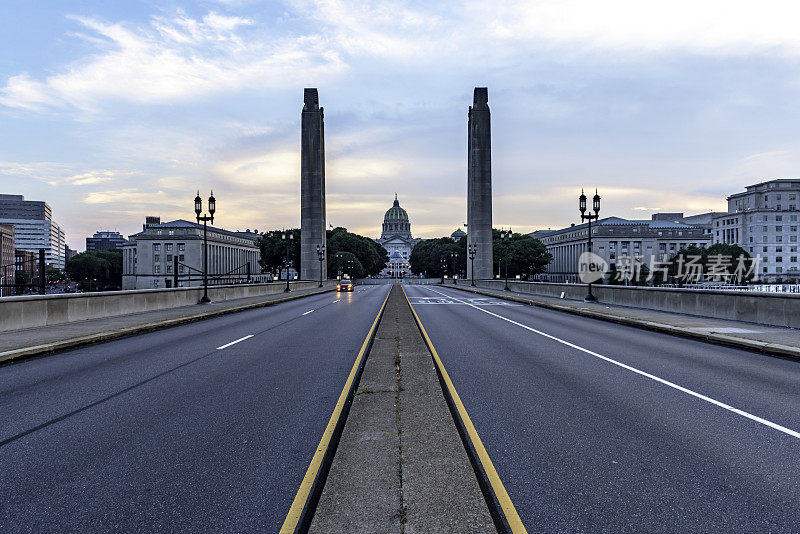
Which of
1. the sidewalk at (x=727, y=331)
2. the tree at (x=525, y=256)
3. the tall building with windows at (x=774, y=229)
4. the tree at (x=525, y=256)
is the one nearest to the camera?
the sidewalk at (x=727, y=331)

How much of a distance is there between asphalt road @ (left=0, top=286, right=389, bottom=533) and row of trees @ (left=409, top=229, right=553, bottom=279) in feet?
311

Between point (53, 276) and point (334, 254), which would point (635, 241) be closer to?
point (334, 254)

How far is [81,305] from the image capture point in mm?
17828

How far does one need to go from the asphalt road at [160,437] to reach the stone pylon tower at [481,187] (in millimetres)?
79332

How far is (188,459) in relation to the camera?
15.7 feet

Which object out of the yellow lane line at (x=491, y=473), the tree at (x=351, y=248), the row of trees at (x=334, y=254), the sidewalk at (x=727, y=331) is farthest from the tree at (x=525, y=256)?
the yellow lane line at (x=491, y=473)

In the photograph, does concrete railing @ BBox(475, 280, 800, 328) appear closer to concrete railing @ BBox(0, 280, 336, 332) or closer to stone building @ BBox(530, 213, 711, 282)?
concrete railing @ BBox(0, 280, 336, 332)

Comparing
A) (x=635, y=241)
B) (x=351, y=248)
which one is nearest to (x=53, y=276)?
(x=351, y=248)

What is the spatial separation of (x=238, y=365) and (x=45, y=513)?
591 cm

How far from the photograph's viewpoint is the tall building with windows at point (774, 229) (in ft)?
523

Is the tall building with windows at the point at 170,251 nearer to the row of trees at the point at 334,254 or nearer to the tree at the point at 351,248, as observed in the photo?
the row of trees at the point at 334,254

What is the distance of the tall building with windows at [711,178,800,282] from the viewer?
523ft

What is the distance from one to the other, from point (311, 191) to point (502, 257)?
189 ft

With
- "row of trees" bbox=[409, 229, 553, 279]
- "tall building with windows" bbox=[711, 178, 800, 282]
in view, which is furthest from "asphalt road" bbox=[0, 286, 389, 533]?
"tall building with windows" bbox=[711, 178, 800, 282]
